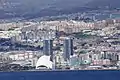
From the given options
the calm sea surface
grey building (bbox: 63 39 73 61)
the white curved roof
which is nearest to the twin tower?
grey building (bbox: 63 39 73 61)

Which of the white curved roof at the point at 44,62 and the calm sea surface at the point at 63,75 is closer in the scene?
the calm sea surface at the point at 63,75

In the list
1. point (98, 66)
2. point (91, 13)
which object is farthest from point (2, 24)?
point (98, 66)

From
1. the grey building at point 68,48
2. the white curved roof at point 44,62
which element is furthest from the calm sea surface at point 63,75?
the grey building at point 68,48

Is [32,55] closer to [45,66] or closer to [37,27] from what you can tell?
[45,66]

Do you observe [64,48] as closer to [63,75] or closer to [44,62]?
[44,62]

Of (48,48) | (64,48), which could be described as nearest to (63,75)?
(64,48)

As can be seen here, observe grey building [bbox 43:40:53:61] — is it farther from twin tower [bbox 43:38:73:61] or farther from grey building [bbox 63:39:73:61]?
grey building [bbox 63:39:73:61]

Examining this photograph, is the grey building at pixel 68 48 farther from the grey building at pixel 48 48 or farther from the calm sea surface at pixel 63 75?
the calm sea surface at pixel 63 75

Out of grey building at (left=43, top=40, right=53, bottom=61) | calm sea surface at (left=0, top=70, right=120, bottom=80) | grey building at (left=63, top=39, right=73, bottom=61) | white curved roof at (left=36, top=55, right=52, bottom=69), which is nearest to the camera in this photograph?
calm sea surface at (left=0, top=70, right=120, bottom=80)
